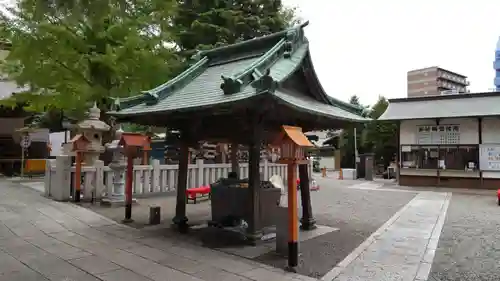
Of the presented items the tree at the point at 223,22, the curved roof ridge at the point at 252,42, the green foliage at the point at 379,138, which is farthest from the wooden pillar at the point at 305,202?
the green foliage at the point at 379,138

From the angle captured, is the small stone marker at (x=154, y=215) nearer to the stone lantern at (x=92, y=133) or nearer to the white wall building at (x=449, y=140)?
the stone lantern at (x=92, y=133)

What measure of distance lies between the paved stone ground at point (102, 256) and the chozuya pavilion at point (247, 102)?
1245 mm

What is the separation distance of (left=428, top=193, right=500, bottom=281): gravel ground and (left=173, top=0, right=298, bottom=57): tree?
11.3 metres

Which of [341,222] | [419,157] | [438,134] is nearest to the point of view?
[341,222]

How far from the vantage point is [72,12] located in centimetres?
366

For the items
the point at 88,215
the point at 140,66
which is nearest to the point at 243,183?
the point at 88,215

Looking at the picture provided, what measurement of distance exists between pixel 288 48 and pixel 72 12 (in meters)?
4.70

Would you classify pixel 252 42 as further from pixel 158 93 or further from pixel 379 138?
pixel 379 138

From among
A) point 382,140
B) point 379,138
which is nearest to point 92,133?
point 379,138

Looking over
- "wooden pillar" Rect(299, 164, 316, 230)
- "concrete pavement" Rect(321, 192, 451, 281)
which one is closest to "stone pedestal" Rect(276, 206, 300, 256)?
"concrete pavement" Rect(321, 192, 451, 281)

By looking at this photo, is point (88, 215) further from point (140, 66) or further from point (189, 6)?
point (189, 6)

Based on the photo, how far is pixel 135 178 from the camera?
12.6m

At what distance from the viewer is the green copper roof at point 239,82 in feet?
19.0

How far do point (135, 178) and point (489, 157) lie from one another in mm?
17097
